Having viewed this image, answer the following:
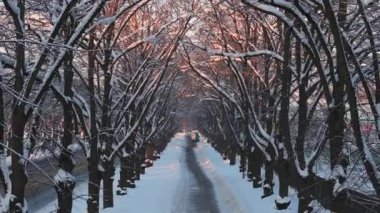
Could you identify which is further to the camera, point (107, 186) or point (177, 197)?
point (177, 197)

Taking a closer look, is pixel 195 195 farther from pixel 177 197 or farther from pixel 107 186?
pixel 107 186

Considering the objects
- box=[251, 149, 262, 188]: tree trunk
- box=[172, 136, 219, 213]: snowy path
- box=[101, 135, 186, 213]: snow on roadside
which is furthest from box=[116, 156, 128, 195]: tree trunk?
box=[251, 149, 262, 188]: tree trunk

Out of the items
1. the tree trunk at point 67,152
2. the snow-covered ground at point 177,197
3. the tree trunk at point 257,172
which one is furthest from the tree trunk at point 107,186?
the tree trunk at point 257,172

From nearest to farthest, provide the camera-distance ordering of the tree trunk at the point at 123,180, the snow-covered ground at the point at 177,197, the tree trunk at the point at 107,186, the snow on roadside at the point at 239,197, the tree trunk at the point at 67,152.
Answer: the tree trunk at the point at 67,152 → the tree trunk at the point at 107,186 → the snow on roadside at the point at 239,197 → the snow-covered ground at the point at 177,197 → the tree trunk at the point at 123,180

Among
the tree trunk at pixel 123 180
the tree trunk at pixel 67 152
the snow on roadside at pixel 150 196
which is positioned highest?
the tree trunk at pixel 67 152

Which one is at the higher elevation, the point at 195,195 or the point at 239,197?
the point at 239,197

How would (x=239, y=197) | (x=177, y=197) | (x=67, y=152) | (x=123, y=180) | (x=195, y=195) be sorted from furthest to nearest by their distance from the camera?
(x=195, y=195) < (x=177, y=197) < (x=123, y=180) < (x=239, y=197) < (x=67, y=152)

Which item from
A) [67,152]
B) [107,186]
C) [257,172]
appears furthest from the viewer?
[257,172]

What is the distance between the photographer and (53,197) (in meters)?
28.1

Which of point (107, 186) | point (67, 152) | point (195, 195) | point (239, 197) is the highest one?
point (67, 152)

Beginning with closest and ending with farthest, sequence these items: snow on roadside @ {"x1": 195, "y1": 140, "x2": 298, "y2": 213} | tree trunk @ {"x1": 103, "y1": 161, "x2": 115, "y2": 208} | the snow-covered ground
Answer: tree trunk @ {"x1": 103, "y1": 161, "x2": 115, "y2": 208} < snow on roadside @ {"x1": 195, "y1": 140, "x2": 298, "y2": 213} < the snow-covered ground

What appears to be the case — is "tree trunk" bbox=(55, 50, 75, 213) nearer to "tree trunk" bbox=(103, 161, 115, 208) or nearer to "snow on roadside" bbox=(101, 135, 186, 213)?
"tree trunk" bbox=(103, 161, 115, 208)

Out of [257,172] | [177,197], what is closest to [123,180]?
[177,197]

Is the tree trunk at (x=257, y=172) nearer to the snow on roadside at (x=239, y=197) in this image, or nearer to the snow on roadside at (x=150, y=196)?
the snow on roadside at (x=239, y=197)
